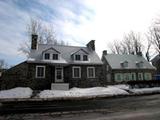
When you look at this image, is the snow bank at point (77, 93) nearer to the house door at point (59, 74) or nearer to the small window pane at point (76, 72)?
the house door at point (59, 74)

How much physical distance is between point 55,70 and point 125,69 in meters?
19.6

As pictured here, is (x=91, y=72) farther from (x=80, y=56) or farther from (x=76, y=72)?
(x=80, y=56)

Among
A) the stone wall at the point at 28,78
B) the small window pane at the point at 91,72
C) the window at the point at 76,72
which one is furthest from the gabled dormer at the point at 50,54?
the small window pane at the point at 91,72

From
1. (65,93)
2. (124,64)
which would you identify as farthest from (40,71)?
(124,64)

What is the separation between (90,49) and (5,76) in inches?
607

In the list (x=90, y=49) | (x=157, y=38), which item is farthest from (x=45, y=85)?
(x=157, y=38)

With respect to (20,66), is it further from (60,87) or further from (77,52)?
(77,52)

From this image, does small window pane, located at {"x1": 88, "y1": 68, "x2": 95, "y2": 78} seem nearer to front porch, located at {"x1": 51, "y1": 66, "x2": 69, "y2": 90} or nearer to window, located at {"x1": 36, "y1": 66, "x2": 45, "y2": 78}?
front porch, located at {"x1": 51, "y1": 66, "x2": 69, "y2": 90}

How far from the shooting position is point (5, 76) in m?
21.8

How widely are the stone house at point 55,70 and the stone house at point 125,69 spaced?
34.4ft

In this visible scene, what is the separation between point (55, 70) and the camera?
77.4 feet

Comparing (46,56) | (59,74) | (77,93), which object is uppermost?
(46,56)

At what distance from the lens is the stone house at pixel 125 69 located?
3584 centimetres

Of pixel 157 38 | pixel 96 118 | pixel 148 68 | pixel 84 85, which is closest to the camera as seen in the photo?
pixel 96 118
